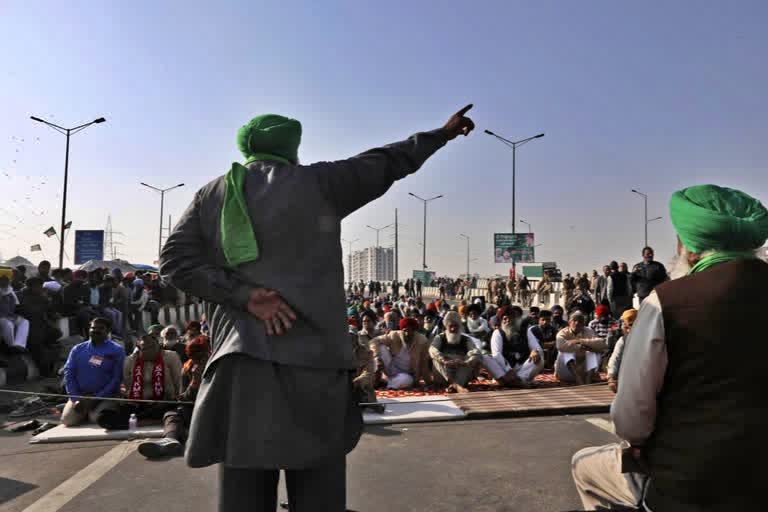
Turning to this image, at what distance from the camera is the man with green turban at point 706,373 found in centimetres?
174

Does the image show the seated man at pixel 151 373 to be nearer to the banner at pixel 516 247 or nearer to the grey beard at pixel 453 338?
the grey beard at pixel 453 338

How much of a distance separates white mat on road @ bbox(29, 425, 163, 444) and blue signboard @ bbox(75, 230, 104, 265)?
33.8 m

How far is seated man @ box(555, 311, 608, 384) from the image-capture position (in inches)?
365

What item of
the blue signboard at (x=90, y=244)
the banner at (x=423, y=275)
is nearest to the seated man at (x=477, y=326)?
the blue signboard at (x=90, y=244)

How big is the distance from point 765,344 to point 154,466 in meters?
4.52

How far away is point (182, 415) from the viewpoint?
A: 6.05 metres

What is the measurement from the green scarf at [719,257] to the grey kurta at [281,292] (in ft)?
3.17

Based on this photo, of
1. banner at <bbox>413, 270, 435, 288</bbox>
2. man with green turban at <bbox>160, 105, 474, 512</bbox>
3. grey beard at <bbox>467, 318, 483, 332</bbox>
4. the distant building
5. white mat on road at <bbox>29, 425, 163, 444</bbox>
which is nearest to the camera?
man with green turban at <bbox>160, 105, 474, 512</bbox>

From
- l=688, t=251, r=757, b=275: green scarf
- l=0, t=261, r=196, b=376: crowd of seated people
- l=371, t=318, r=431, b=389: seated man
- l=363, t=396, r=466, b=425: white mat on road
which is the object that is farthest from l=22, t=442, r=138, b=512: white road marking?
l=0, t=261, r=196, b=376: crowd of seated people

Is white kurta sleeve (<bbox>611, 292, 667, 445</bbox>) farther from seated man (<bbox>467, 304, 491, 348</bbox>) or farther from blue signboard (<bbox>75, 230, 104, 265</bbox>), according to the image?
blue signboard (<bbox>75, 230, 104, 265</bbox>)

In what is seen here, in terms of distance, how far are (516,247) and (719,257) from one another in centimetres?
3729

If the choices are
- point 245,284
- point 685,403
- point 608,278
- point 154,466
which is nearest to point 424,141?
point 245,284

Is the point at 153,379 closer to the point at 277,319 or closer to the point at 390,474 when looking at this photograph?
the point at 390,474

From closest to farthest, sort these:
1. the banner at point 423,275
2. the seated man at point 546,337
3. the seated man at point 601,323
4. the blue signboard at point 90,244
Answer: the seated man at point 546,337, the seated man at point 601,323, the blue signboard at point 90,244, the banner at point 423,275
